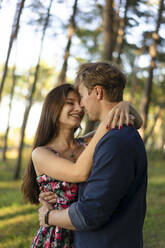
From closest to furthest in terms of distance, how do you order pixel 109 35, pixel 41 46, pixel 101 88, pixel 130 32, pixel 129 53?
pixel 101 88 → pixel 109 35 → pixel 130 32 → pixel 41 46 → pixel 129 53

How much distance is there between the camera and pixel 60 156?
9.22 ft

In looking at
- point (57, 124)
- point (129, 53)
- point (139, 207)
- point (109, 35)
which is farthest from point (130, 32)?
point (139, 207)

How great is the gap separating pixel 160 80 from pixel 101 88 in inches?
919

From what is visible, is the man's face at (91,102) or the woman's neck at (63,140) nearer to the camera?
the man's face at (91,102)

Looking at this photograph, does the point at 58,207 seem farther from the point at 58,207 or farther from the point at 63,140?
the point at 63,140

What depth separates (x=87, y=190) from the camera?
190 cm

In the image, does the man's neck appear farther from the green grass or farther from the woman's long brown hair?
the green grass

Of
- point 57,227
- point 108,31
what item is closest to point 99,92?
point 57,227

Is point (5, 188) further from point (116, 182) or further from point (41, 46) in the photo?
point (116, 182)

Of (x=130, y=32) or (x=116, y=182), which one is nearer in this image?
(x=116, y=182)

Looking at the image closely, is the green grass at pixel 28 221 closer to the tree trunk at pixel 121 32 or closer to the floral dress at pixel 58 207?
the floral dress at pixel 58 207

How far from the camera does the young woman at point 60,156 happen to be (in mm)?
2244

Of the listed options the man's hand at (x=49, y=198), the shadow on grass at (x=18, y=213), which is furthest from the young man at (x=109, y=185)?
the shadow on grass at (x=18, y=213)

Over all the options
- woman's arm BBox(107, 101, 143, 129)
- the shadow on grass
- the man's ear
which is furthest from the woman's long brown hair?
the shadow on grass
